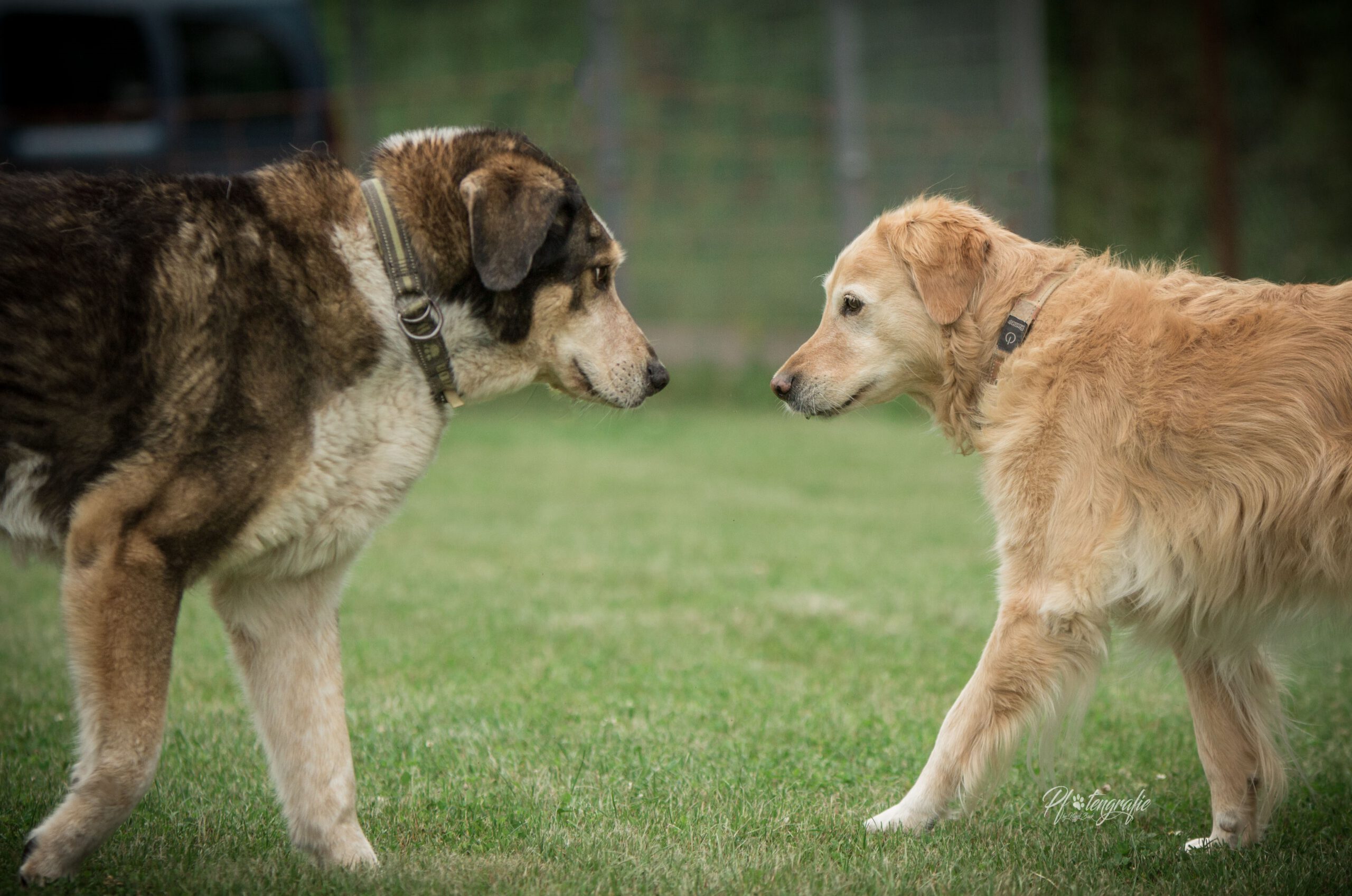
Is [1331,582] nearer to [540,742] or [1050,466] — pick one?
[1050,466]

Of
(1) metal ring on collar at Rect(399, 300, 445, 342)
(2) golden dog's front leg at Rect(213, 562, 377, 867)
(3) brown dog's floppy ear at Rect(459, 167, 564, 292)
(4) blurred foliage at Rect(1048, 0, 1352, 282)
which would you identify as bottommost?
(4) blurred foliage at Rect(1048, 0, 1352, 282)

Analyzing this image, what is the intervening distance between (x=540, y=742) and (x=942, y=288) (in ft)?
7.01

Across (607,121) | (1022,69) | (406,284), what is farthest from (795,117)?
(406,284)

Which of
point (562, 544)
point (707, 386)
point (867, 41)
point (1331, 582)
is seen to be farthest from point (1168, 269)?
point (867, 41)

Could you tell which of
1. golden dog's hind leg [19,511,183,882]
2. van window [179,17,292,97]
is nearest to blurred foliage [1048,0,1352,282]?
van window [179,17,292,97]

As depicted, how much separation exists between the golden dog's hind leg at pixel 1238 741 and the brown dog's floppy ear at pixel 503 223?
2.34 metres

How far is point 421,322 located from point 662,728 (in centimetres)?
197

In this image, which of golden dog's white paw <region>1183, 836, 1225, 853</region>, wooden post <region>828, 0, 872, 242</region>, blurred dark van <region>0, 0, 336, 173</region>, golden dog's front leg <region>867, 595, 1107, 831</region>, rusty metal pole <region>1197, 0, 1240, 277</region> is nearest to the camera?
golden dog's front leg <region>867, 595, 1107, 831</region>

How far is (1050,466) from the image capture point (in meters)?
3.39

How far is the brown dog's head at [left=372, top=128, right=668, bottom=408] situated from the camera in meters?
3.15

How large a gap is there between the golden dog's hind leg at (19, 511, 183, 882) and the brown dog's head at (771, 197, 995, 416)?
2229 millimetres

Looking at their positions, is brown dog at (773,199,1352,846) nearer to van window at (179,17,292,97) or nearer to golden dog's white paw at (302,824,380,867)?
golden dog's white paw at (302,824,380,867)

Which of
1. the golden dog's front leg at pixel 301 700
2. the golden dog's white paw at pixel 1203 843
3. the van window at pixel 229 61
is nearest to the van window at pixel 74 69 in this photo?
the van window at pixel 229 61

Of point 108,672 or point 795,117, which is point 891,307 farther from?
point 795,117
